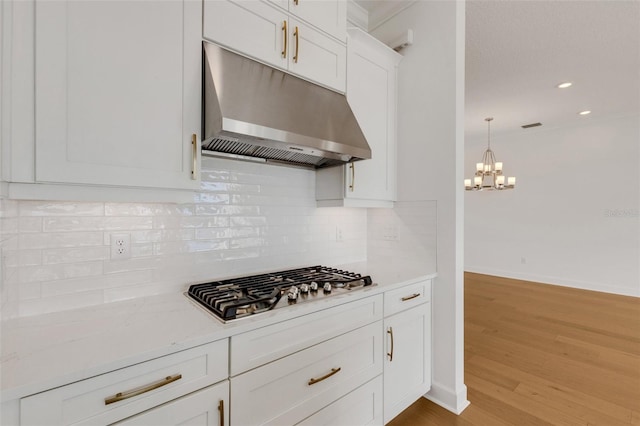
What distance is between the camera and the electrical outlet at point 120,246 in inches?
50.2

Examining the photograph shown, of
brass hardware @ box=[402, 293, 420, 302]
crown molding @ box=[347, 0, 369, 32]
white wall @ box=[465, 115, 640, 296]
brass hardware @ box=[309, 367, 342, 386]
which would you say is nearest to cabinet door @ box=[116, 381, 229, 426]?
brass hardware @ box=[309, 367, 342, 386]

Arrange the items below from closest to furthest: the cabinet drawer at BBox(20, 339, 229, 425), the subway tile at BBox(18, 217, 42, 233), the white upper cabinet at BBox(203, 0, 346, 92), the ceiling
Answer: the cabinet drawer at BBox(20, 339, 229, 425) < the subway tile at BBox(18, 217, 42, 233) < the white upper cabinet at BBox(203, 0, 346, 92) < the ceiling

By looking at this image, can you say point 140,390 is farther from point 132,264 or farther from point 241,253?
point 241,253

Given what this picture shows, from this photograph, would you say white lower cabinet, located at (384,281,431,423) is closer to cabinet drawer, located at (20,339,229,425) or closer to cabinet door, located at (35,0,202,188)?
cabinet drawer, located at (20,339,229,425)

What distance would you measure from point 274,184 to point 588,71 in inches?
154

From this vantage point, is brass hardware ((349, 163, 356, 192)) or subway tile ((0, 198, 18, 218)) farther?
brass hardware ((349, 163, 356, 192))

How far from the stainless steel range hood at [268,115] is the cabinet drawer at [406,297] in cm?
84

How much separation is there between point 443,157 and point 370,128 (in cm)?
54

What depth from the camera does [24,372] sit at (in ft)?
2.38

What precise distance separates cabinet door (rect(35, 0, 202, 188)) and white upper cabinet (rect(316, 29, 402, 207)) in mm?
972

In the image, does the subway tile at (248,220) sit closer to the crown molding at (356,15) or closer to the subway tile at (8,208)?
the subway tile at (8,208)

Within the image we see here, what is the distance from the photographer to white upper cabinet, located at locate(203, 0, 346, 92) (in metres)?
1.30

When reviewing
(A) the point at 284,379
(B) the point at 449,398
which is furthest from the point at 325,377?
(B) the point at 449,398

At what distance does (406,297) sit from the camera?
69.2 inches
